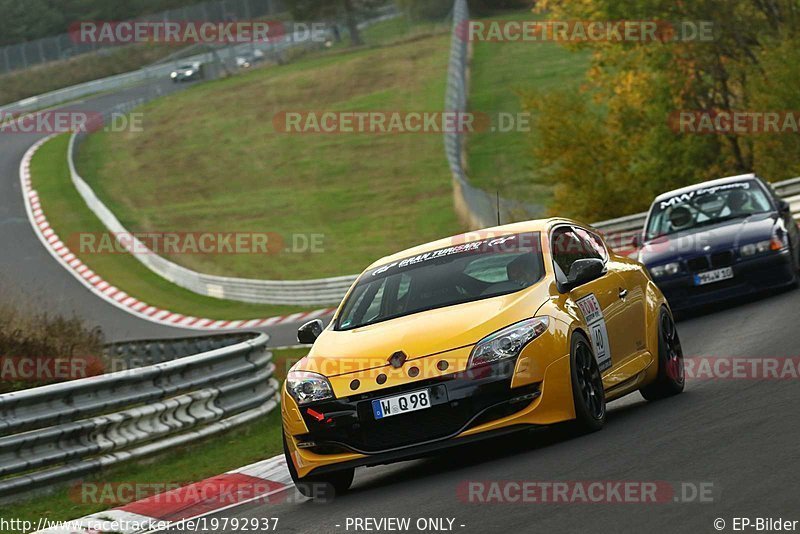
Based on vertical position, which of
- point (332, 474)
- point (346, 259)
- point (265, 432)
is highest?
point (332, 474)

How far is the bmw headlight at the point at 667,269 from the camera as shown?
53.5 ft

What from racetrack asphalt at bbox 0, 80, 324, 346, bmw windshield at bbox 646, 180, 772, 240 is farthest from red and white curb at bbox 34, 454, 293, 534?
bmw windshield at bbox 646, 180, 772, 240

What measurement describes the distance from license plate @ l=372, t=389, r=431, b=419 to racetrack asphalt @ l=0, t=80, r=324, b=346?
25.4ft

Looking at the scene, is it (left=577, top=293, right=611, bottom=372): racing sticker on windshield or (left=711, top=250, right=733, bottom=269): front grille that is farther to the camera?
(left=711, top=250, right=733, bottom=269): front grille

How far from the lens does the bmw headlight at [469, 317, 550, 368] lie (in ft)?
27.9

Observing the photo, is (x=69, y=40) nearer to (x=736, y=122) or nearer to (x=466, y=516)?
(x=736, y=122)

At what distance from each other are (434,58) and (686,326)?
57.8 metres

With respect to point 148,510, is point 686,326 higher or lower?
lower

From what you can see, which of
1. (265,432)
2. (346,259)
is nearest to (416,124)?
(346,259)

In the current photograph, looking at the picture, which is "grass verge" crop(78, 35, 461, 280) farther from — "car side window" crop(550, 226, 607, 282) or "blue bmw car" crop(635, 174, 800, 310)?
"car side window" crop(550, 226, 607, 282)

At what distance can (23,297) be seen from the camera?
15.8 meters
